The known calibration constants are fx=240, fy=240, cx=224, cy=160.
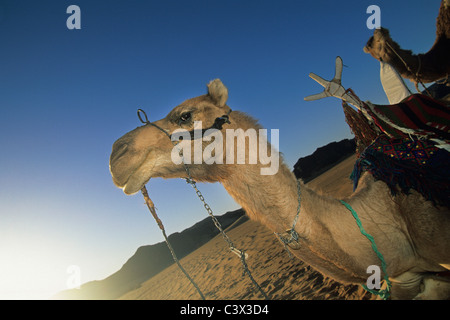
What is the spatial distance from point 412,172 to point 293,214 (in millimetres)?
1150

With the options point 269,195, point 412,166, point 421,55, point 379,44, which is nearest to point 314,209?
point 269,195

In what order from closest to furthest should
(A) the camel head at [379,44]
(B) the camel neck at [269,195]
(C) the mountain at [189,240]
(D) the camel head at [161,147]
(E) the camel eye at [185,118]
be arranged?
(B) the camel neck at [269,195], (D) the camel head at [161,147], (E) the camel eye at [185,118], (A) the camel head at [379,44], (C) the mountain at [189,240]

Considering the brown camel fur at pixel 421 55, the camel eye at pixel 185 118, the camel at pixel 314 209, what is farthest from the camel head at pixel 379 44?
the camel eye at pixel 185 118

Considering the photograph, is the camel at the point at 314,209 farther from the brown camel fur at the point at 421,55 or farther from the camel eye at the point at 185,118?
the brown camel fur at the point at 421,55

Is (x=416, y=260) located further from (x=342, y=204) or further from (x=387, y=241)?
(x=342, y=204)

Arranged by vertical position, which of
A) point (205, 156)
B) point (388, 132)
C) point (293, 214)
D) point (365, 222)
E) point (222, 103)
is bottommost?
point (365, 222)

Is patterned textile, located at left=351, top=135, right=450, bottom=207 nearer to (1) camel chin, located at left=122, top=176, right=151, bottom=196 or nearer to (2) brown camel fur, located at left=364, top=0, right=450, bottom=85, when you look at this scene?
(1) camel chin, located at left=122, top=176, right=151, bottom=196

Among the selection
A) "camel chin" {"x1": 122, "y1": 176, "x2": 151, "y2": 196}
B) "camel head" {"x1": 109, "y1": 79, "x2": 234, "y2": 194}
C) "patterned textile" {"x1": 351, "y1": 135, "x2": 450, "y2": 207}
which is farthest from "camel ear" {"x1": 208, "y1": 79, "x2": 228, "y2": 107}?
"patterned textile" {"x1": 351, "y1": 135, "x2": 450, "y2": 207}

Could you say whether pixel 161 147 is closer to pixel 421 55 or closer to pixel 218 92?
pixel 218 92

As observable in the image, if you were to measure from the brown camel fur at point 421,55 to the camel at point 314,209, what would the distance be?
12.3ft

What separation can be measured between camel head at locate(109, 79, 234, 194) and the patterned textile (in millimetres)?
1516

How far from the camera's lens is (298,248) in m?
2.01

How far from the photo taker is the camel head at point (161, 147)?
2.08m
